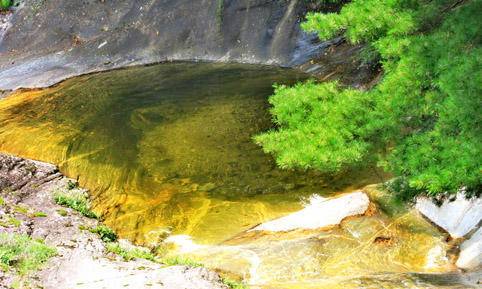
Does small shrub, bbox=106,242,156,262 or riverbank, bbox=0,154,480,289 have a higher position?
riverbank, bbox=0,154,480,289

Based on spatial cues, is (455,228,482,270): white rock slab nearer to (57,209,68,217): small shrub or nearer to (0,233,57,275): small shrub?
(0,233,57,275): small shrub

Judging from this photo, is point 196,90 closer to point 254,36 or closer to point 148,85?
point 148,85

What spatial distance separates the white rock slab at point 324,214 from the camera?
836 centimetres

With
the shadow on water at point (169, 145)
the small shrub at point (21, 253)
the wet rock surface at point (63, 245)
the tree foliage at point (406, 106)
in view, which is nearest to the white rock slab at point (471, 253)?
the tree foliage at point (406, 106)

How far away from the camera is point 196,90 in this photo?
55.3 feet

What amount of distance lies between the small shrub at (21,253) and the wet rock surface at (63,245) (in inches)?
5.4

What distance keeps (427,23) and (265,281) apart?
13.2 feet

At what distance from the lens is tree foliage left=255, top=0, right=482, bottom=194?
4.66m

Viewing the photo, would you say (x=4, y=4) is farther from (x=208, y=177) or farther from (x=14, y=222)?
(x=14, y=222)

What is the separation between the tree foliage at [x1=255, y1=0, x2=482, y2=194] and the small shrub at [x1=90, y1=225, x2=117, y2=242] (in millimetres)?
3932

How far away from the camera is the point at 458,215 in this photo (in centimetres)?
756

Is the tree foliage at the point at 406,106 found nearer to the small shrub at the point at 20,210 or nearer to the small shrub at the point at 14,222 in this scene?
the small shrub at the point at 14,222

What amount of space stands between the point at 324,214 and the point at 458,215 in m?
2.06

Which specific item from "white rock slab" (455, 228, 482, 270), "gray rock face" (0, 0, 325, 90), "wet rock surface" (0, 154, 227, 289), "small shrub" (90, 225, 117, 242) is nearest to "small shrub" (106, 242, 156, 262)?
"wet rock surface" (0, 154, 227, 289)
